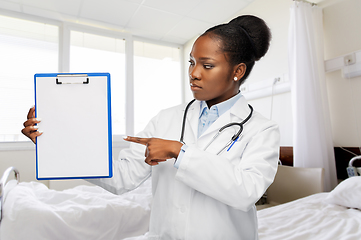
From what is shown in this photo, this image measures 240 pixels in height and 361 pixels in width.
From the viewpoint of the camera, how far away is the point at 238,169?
72 centimetres

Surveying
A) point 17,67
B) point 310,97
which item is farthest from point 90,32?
→ point 310,97

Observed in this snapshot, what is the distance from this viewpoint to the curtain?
6.89ft

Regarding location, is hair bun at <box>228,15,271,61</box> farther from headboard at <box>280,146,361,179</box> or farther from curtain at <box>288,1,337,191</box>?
headboard at <box>280,146,361,179</box>

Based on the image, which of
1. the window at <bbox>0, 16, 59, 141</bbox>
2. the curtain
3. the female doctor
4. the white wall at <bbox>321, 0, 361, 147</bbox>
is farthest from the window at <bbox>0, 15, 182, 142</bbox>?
the female doctor

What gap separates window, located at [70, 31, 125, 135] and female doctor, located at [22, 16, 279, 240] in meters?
3.05

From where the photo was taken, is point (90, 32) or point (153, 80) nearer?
point (90, 32)

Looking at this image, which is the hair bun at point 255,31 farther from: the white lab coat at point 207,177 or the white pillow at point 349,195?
the white pillow at point 349,195

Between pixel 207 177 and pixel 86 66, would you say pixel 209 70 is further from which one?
pixel 86 66

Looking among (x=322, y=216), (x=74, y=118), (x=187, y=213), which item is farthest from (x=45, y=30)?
(x=322, y=216)

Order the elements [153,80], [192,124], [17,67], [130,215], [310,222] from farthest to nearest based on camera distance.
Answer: [153,80], [17,67], [130,215], [310,222], [192,124]

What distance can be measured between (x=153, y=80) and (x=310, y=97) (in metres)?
2.71

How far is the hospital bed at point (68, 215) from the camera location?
57.8 inches

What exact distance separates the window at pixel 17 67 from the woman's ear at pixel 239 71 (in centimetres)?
325

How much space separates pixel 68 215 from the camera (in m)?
1.65
